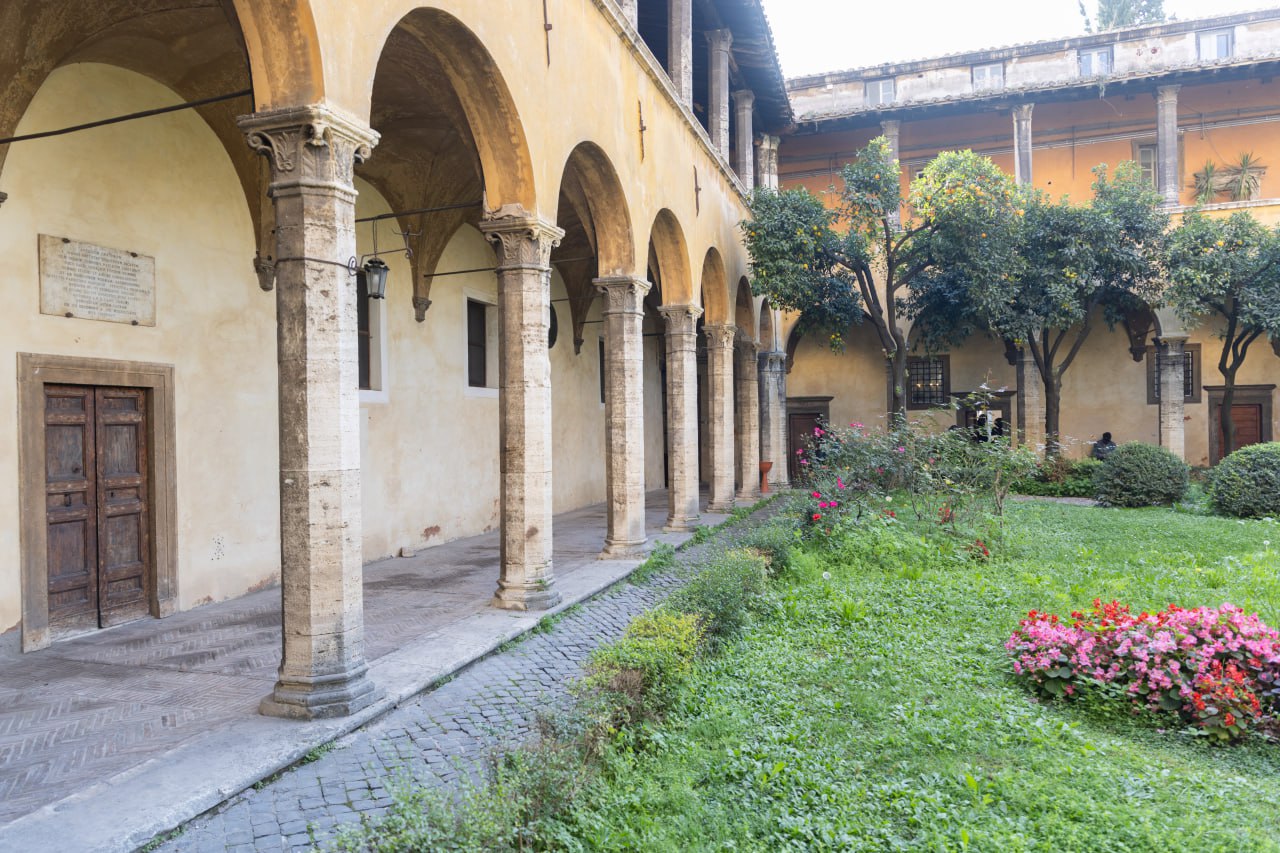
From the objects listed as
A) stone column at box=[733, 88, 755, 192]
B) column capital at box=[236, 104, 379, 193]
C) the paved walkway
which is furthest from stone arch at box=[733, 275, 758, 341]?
column capital at box=[236, 104, 379, 193]

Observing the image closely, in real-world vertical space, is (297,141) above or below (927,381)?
above

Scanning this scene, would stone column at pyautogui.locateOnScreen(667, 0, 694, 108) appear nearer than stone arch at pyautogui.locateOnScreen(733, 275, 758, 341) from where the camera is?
Yes

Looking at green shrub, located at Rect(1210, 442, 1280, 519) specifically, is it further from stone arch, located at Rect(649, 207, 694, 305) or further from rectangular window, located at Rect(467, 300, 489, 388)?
rectangular window, located at Rect(467, 300, 489, 388)

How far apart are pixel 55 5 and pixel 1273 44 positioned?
2852 centimetres

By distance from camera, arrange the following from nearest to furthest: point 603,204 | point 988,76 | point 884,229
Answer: point 603,204, point 884,229, point 988,76

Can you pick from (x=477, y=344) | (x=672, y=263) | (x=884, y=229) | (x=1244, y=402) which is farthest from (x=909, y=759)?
(x=1244, y=402)

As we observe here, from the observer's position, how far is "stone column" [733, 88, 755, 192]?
18.4 metres

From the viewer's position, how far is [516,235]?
301 inches

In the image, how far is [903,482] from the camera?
40.0 ft

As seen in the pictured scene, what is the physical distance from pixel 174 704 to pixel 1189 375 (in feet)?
83.4

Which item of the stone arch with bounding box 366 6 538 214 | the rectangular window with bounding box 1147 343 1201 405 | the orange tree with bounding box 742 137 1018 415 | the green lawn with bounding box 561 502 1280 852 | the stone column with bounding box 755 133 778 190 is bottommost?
the green lawn with bounding box 561 502 1280 852

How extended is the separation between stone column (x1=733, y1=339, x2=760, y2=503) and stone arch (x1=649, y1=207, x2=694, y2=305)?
5.50 meters

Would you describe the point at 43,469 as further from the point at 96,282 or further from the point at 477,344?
the point at 477,344

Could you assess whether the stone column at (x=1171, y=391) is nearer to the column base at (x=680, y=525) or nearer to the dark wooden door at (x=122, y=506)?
the column base at (x=680, y=525)
